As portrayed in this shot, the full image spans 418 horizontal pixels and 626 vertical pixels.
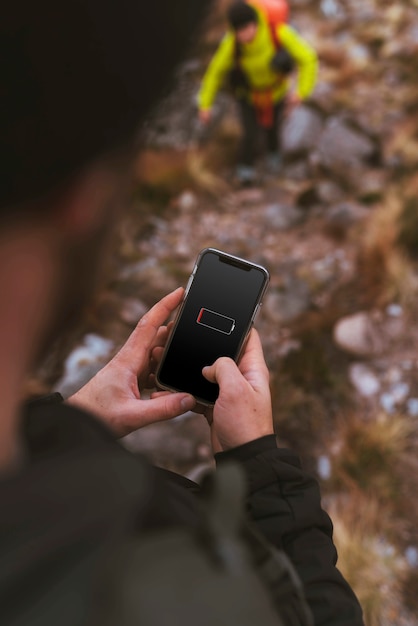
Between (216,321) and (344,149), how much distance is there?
3.33 meters

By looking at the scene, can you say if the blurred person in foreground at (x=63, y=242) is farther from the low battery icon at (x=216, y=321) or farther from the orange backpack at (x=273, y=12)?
the orange backpack at (x=273, y=12)

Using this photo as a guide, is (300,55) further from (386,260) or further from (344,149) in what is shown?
(386,260)

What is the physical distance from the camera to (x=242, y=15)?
3.52 m

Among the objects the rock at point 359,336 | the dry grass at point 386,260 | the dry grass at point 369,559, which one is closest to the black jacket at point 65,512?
the dry grass at point 369,559

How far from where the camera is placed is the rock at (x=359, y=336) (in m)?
3.02

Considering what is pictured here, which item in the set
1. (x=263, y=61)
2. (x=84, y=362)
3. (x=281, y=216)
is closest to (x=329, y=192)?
(x=281, y=216)

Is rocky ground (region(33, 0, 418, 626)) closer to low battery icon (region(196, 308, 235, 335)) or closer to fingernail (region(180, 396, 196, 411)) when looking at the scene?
low battery icon (region(196, 308, 235, 335))

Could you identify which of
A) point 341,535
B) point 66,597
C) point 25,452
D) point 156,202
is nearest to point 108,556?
point 66,597

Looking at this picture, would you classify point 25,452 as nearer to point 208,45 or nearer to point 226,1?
point 208,45

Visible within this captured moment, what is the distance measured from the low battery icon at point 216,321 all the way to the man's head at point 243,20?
8.79ft

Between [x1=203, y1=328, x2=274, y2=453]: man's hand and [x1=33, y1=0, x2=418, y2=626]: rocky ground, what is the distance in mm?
867

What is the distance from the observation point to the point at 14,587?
24.0 inches

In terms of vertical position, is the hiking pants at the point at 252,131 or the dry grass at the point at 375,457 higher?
the hiking pants at the point at 252,131

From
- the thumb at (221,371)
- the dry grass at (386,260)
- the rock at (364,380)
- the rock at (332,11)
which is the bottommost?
the thumb at (221,371)
